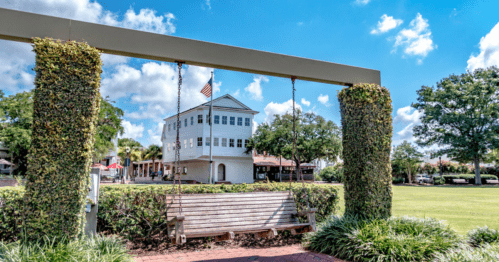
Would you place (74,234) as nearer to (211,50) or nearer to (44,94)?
(44,94)

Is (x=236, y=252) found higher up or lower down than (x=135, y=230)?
lower down

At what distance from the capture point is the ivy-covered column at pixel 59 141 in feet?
14.2

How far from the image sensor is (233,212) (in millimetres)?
5910

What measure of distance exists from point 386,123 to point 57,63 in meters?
6.00

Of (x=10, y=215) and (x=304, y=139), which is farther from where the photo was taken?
(x=304, y=139)

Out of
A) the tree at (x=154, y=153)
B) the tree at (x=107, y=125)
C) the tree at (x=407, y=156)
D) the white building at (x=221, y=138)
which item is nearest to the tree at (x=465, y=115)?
the tree at (x=407, y=156)

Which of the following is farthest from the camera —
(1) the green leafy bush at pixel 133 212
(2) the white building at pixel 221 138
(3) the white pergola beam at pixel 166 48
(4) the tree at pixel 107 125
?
(2) the white building at pixel 221 138

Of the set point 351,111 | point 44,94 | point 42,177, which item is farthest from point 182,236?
point 351,111

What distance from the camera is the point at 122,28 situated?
16.3ft

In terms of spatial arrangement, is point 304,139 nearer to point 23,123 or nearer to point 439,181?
point 439,181

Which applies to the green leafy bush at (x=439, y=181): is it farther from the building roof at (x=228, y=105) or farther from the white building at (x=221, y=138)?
the building roof at (x=228, y=105)

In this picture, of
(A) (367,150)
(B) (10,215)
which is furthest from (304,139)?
(B) (10,215)

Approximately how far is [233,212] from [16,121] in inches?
1095

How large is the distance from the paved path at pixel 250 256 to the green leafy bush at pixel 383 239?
0.93ft
